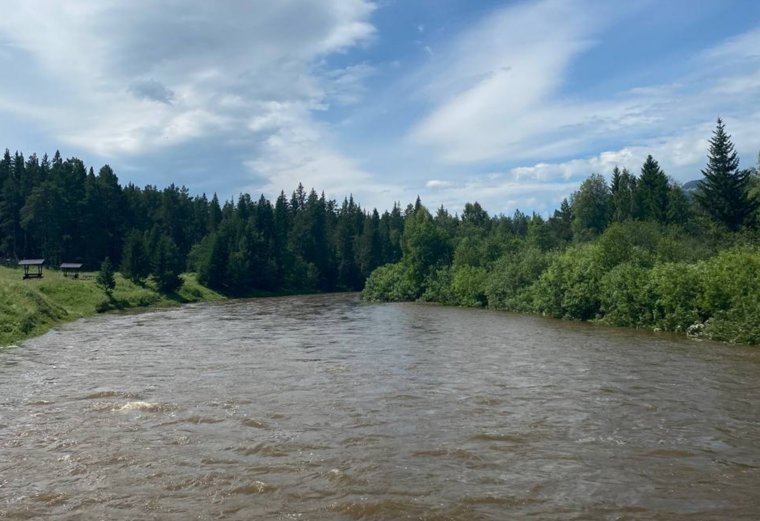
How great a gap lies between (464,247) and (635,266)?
3966 cm

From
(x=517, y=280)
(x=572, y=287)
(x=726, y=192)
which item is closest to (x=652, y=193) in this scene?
(x=726, y=192)

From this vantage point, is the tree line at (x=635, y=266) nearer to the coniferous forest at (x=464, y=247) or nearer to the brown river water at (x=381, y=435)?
the coniferous forest at (x=464, y=247)

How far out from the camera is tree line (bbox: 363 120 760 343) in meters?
35.1

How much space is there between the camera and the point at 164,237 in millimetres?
97250

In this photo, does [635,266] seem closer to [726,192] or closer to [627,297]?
[627,297]

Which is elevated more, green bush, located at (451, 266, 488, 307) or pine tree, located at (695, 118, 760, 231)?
pine tree, located at (695, 118, 760, 231)

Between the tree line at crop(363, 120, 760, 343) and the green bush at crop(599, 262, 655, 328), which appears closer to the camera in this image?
the tree line at crop(363, 120, 760, 343)

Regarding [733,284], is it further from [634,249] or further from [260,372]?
[260,372]

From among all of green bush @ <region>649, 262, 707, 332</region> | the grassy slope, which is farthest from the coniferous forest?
the grassy slope

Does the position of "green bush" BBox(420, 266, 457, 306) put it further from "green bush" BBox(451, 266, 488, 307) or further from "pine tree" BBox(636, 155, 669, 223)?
"pine tree" BBox(636, 155, 669, 223)

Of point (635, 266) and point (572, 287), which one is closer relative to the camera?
point (635, 266)

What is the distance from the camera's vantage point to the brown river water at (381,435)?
10445 mm

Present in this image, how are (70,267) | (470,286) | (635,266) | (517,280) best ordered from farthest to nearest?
1. (70,267)
2. (470,286)
3. (517,280)
4. (635,266)

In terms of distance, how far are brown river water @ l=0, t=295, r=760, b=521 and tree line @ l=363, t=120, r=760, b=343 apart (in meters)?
7.30
